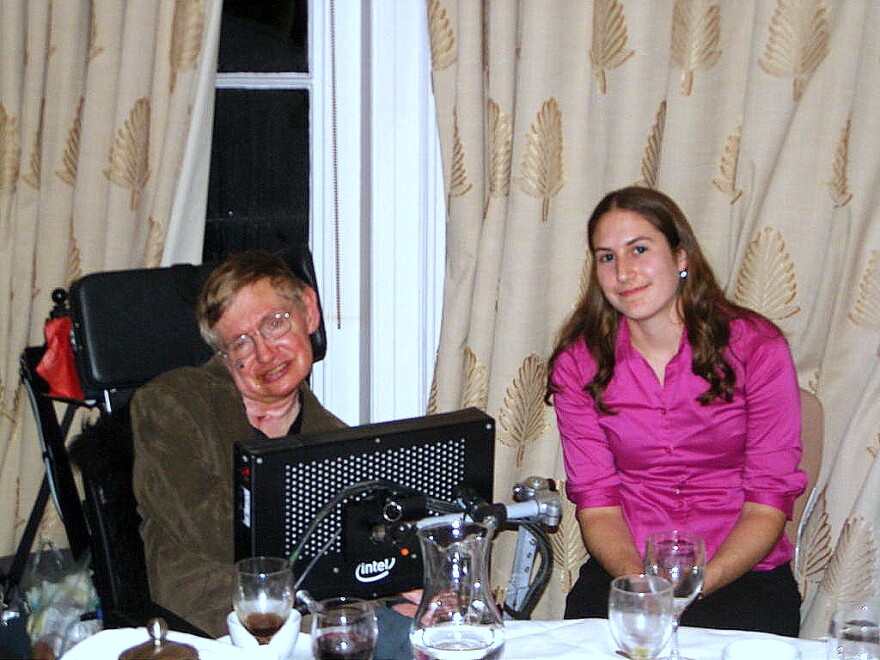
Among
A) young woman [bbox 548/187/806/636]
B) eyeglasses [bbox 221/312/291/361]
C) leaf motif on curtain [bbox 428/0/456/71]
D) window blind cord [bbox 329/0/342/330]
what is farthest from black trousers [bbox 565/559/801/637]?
leaf motif on curtain [bbox 428/0/456/71]

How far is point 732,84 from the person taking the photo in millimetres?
2543

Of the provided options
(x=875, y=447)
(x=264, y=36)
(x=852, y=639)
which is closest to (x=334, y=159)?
(x=264, y=36)

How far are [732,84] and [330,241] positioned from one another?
1057mm

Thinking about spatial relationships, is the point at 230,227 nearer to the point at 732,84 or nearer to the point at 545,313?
the point at 545,313

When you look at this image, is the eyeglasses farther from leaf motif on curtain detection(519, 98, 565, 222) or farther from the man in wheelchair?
leaf motif on curtain detection(519, 98, 565, 222)

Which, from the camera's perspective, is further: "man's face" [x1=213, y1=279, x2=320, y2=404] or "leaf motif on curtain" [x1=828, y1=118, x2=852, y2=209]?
"leaf motif on curtain" [x1=828, y1=118, x2=852, y2=209]

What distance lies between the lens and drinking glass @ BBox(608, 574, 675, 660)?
4.63 ft

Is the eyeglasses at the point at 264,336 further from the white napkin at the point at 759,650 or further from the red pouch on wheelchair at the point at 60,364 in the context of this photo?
the white napkin at the point at 759,650

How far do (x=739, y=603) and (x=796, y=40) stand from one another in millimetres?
1134

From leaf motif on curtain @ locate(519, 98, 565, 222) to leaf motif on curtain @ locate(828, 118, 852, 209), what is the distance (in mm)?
563

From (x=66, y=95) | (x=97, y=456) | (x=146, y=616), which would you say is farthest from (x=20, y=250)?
(x=146, y=616)

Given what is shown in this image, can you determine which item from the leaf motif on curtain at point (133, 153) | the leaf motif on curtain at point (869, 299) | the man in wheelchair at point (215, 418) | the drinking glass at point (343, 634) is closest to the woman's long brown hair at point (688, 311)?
the leaf motif on curtain at point (869, 299)

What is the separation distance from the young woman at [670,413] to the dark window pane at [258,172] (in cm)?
91

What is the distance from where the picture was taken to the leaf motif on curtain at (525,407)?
106 inches
